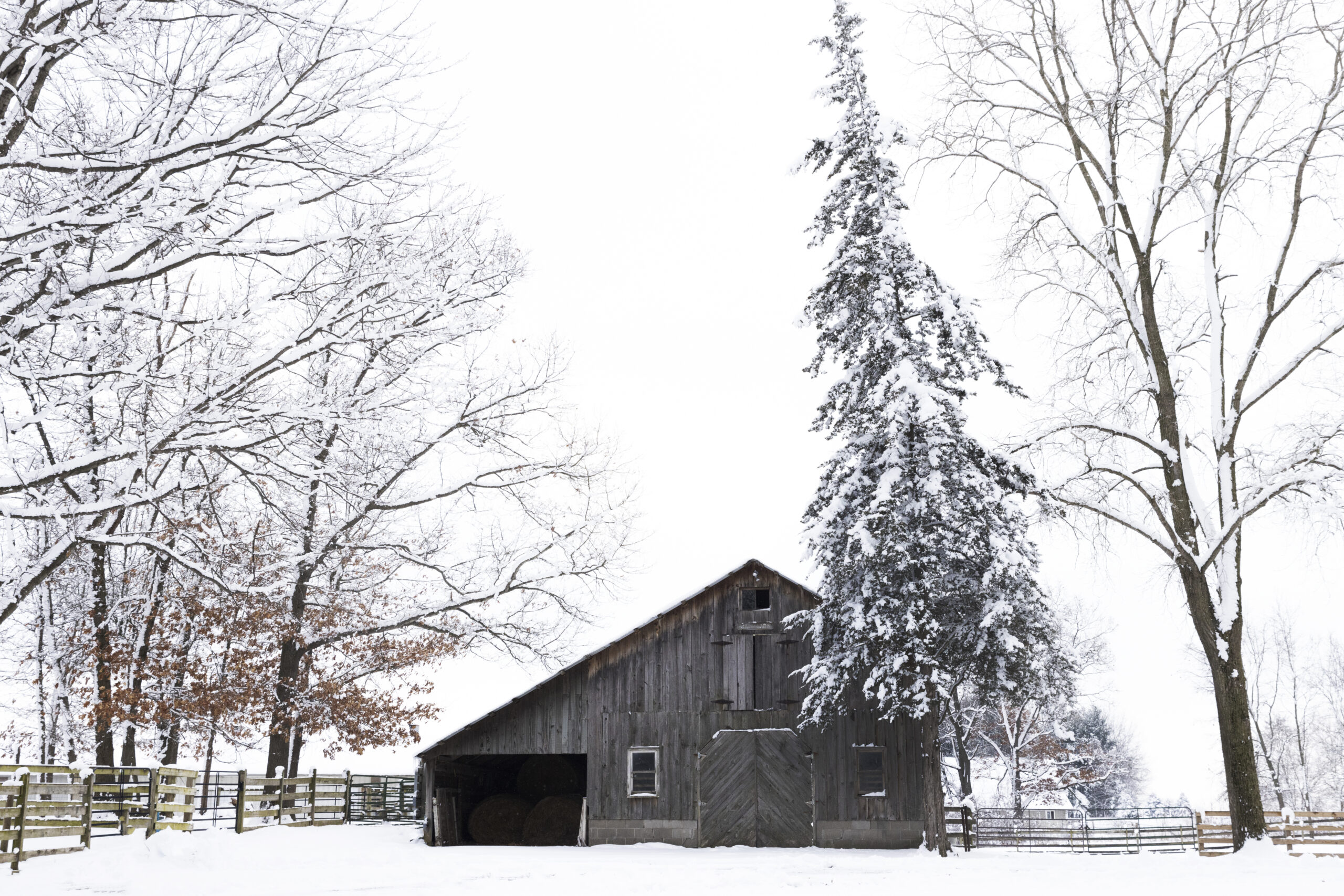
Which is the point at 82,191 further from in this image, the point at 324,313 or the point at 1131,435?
the point at 1131,435

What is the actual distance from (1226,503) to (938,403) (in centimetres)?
512

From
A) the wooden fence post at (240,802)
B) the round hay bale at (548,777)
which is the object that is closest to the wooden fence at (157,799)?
→ the wooden fence post at (240,802)

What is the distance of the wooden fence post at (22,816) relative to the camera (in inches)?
555

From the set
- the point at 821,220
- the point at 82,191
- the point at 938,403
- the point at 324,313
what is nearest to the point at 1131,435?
the point at 938,403

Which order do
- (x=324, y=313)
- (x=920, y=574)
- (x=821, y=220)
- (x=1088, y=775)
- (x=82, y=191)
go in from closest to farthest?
(x=82, y=191)
(x=324, y=313)
(x=920, y=574)
(x=821, y=220)
(x=1088, y=775)

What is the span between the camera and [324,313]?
1016 cm

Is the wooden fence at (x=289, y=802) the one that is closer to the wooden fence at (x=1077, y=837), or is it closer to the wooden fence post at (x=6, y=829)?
the wooden fence post at (x=6, y=829)

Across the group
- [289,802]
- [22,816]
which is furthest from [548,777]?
[22,816]

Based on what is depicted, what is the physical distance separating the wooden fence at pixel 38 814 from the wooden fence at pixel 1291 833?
21.3m

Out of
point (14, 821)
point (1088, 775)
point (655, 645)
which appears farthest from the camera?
point (1088, 775)

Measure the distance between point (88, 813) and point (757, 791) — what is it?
41.9 ft

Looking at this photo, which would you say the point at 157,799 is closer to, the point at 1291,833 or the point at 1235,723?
the point at 1235,723

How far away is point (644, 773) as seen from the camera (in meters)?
22.5

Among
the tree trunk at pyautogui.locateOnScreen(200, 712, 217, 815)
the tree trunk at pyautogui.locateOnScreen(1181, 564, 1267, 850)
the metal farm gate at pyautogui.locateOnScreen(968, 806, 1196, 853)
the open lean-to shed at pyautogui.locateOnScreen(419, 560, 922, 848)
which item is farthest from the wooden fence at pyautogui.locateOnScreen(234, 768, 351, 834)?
the tree trunk at pyautogui.locateOnScreen(1181, 564, 1267, 850)
